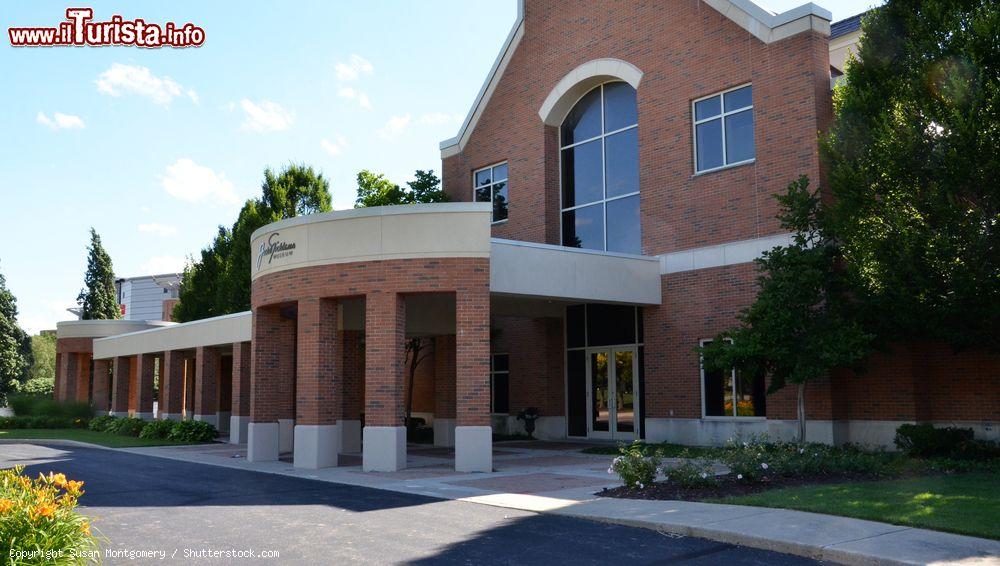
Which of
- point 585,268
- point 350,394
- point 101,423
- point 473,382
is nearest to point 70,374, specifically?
point 101,423

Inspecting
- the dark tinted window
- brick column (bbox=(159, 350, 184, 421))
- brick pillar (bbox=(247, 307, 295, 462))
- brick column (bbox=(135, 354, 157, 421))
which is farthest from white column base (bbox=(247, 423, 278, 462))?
brick column (bbox=(135, 354, 157, 421))

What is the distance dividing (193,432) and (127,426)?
19.8 ft

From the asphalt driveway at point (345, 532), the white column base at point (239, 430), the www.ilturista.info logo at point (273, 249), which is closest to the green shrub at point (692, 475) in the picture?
the asphalt driveway at point (345, 532)

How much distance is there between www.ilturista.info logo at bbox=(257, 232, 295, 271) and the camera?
66.9ft

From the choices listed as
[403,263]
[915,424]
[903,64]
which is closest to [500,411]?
[403,263]

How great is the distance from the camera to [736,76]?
22.5 metres

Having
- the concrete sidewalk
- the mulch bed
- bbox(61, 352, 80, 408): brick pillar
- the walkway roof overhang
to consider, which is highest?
the walkway roof overhang

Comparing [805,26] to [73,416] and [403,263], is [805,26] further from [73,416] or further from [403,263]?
[73,416]

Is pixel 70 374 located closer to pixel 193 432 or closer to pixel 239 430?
pixel 193 432

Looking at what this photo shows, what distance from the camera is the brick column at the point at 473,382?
57.8ft

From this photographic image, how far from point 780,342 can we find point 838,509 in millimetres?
7564

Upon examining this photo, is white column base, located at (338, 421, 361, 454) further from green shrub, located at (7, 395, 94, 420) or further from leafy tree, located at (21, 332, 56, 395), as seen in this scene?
leafy tree, located at (21, 332, 56, 395)

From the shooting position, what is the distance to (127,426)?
33656mm

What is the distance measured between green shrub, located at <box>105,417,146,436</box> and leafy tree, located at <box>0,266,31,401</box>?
90.9ft
